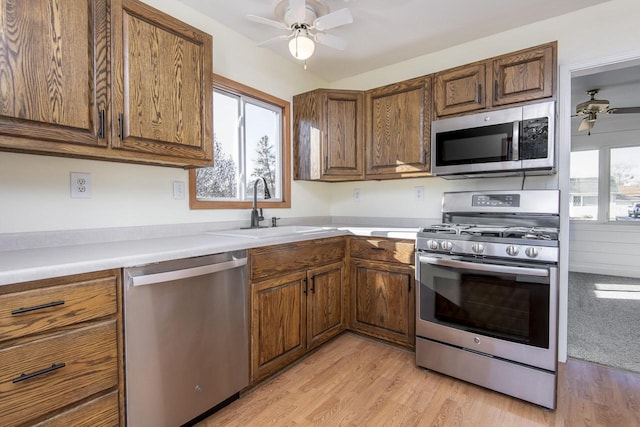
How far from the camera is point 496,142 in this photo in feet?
6.98

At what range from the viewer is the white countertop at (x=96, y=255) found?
1048mm

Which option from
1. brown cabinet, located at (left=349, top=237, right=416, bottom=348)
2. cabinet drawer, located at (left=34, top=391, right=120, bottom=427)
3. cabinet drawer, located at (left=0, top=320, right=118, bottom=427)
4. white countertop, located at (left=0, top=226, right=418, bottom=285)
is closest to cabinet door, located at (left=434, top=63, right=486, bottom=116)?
brown cabinet, located at (left=349, top=237, right=416, bottom=348)

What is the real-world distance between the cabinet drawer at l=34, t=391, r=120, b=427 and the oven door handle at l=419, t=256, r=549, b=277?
70.4 inches

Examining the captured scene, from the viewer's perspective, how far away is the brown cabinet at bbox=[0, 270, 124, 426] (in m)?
1.01

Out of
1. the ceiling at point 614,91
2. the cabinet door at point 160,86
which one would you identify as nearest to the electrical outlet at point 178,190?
the cabinet door at point 160,86

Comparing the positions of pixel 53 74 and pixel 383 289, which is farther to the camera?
pixel 383 289

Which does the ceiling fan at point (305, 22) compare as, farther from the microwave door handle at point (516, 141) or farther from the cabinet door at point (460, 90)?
the microwave door handle at point (516, 141)

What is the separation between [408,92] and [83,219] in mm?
2408

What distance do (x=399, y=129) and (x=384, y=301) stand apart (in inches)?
55.6

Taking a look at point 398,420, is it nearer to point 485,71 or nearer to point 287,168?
point 287,168

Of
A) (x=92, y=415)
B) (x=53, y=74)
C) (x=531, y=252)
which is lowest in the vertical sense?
(x=92, y=415)

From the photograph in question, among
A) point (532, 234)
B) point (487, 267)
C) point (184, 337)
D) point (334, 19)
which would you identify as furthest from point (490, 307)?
point (334, 19)

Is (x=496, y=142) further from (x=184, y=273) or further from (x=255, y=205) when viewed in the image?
(x=184, y=273)

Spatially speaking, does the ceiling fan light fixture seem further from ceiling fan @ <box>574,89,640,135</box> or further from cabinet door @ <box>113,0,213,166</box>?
ceiling fan @ <box>574,89,640,135</box>
